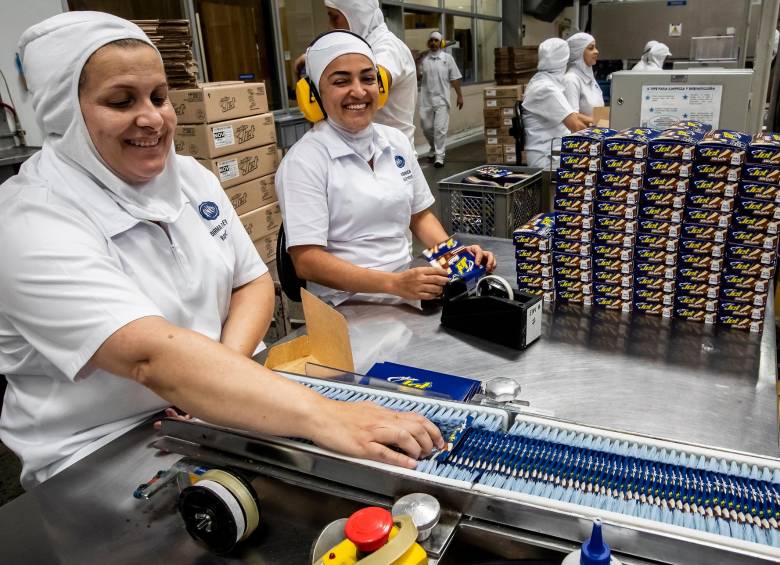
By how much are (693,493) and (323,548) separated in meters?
0.48

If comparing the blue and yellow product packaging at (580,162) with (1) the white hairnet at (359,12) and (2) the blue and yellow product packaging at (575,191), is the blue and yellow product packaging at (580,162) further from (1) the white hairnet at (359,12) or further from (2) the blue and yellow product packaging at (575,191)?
(1) the white hairnet at (359,12)

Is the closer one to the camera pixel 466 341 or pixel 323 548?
pixel 323 548

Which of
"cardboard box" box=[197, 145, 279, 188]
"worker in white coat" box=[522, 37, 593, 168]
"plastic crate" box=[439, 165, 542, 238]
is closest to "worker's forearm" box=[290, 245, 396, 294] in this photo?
"plastic crate" box=[439, 165, 542, 238]

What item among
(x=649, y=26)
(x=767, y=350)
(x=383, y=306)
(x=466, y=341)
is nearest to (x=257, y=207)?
(x=383, y=306)

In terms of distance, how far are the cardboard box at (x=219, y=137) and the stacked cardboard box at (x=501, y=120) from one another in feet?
13.6

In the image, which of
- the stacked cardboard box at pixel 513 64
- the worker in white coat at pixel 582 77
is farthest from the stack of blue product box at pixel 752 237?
the stacked cardboard box at pixel 513 64

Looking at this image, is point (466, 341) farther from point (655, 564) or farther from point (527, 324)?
point (655, 564)

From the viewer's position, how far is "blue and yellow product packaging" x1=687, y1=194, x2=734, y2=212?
1.32 m

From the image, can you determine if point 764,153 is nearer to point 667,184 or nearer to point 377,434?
point 667,184

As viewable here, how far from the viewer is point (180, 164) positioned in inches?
56.3

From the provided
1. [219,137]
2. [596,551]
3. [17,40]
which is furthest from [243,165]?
[596,551]

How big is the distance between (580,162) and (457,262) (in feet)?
1.36

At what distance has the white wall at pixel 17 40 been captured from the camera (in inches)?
133

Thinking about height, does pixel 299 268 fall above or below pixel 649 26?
below
